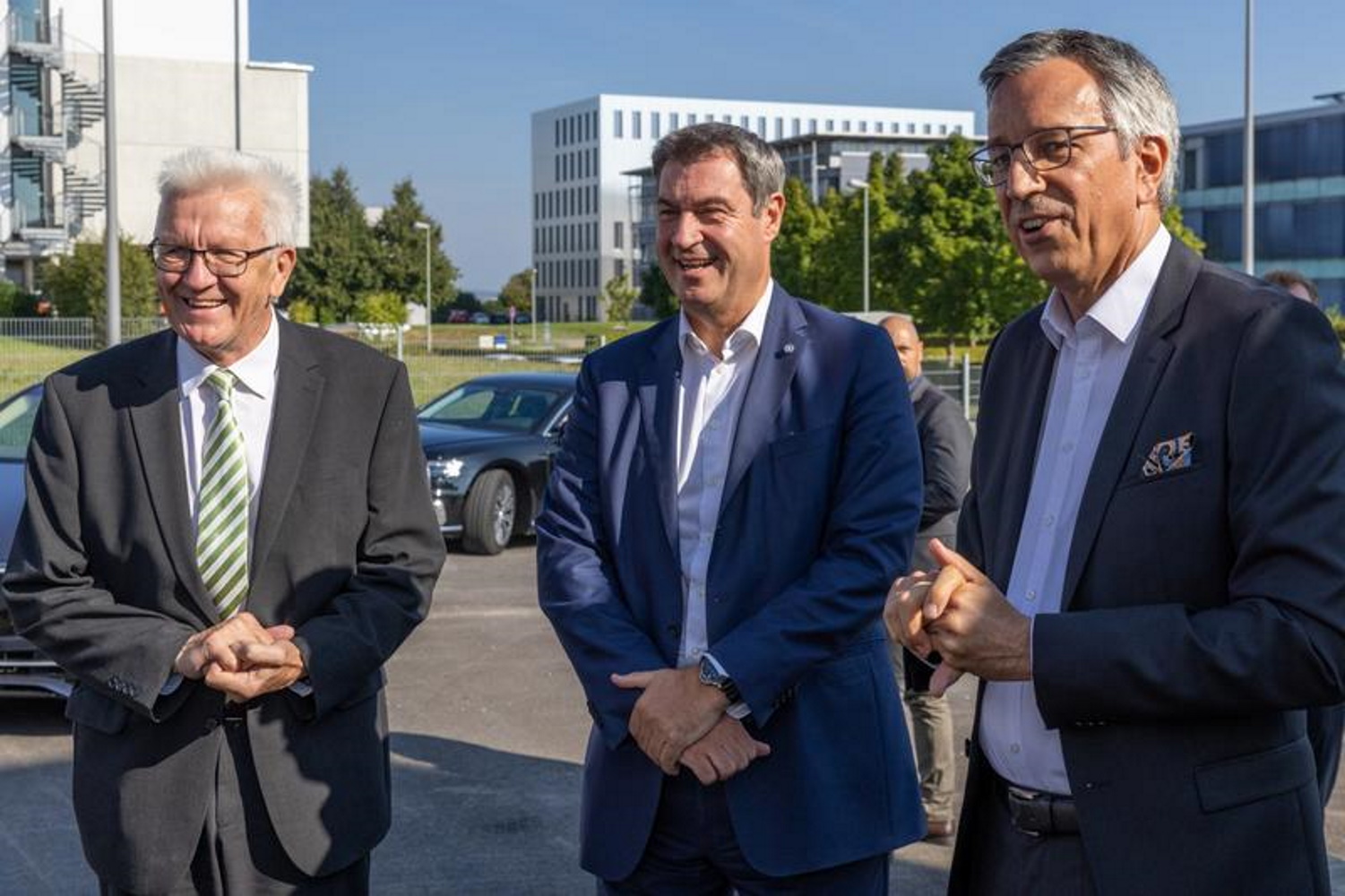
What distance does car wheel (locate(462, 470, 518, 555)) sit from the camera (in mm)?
14227

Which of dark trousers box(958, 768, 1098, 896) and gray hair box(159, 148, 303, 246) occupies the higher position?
gray hair box(159, 148, 303, 246)

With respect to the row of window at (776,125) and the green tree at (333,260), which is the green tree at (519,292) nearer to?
the row of window at (776,125)

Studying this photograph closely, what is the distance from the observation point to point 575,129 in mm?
152375

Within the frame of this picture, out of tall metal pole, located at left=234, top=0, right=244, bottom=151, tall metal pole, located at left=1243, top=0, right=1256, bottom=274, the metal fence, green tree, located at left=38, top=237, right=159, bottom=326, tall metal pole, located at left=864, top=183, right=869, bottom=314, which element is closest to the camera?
the metal fence

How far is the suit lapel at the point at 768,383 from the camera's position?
3.40 metres

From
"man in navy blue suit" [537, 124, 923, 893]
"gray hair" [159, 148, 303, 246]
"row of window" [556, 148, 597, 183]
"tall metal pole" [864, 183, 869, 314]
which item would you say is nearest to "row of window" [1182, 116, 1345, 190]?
"tall metal pole" [864, 183, 869, 314]

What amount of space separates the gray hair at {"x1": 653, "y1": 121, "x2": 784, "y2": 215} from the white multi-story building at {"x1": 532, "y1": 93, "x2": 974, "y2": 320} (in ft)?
448

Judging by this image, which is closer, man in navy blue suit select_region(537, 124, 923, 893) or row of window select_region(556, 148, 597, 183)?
man in navy blue suit select_region(537, 124, 923, 893)

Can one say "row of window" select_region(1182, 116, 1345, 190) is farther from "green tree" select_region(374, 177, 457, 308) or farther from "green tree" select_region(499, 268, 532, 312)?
"green tree" select_region(499, 268, 532, 312)

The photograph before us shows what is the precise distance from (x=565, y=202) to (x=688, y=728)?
154 m

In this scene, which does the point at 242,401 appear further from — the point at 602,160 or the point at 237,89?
the point at 602,160

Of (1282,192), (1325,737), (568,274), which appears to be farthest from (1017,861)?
(568,274)

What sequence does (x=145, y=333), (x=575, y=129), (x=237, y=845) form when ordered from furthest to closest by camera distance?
(x=575, y=129), (x=145, y=333), (x=237, y=845)

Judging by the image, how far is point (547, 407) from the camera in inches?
614
